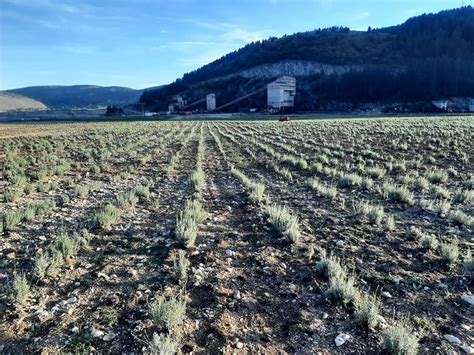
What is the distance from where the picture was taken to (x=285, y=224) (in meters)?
8.33

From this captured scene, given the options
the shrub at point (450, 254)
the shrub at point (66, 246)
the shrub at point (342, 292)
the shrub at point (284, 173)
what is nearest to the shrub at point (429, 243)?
the shrub at point (450, 254)

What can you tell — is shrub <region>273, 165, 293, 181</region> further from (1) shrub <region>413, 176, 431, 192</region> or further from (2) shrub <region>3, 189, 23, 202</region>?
(2) shrub <region>3, 189, 23, 202</region>

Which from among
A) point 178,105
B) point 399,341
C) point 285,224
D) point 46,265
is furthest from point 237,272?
point 178,105

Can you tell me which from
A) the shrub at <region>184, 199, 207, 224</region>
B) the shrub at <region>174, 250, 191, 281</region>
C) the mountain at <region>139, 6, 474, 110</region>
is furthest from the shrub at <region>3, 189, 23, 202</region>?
the mountain at <region>139, 6, 474, 110</region>

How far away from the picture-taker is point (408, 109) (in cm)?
11100

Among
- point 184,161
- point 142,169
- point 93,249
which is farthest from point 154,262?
point 184,161

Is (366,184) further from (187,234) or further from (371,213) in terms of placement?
(187,234)

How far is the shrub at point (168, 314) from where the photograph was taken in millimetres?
4473

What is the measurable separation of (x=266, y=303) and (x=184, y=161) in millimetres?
16500

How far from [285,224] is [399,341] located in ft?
14.7

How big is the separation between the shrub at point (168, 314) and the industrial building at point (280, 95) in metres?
136

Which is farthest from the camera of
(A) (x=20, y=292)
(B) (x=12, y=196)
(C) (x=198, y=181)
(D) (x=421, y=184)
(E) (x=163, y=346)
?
(C) (x=198, y=181)

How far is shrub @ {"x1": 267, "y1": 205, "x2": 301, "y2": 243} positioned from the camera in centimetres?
762

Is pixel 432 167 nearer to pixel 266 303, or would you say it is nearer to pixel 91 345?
pixel 266 303
